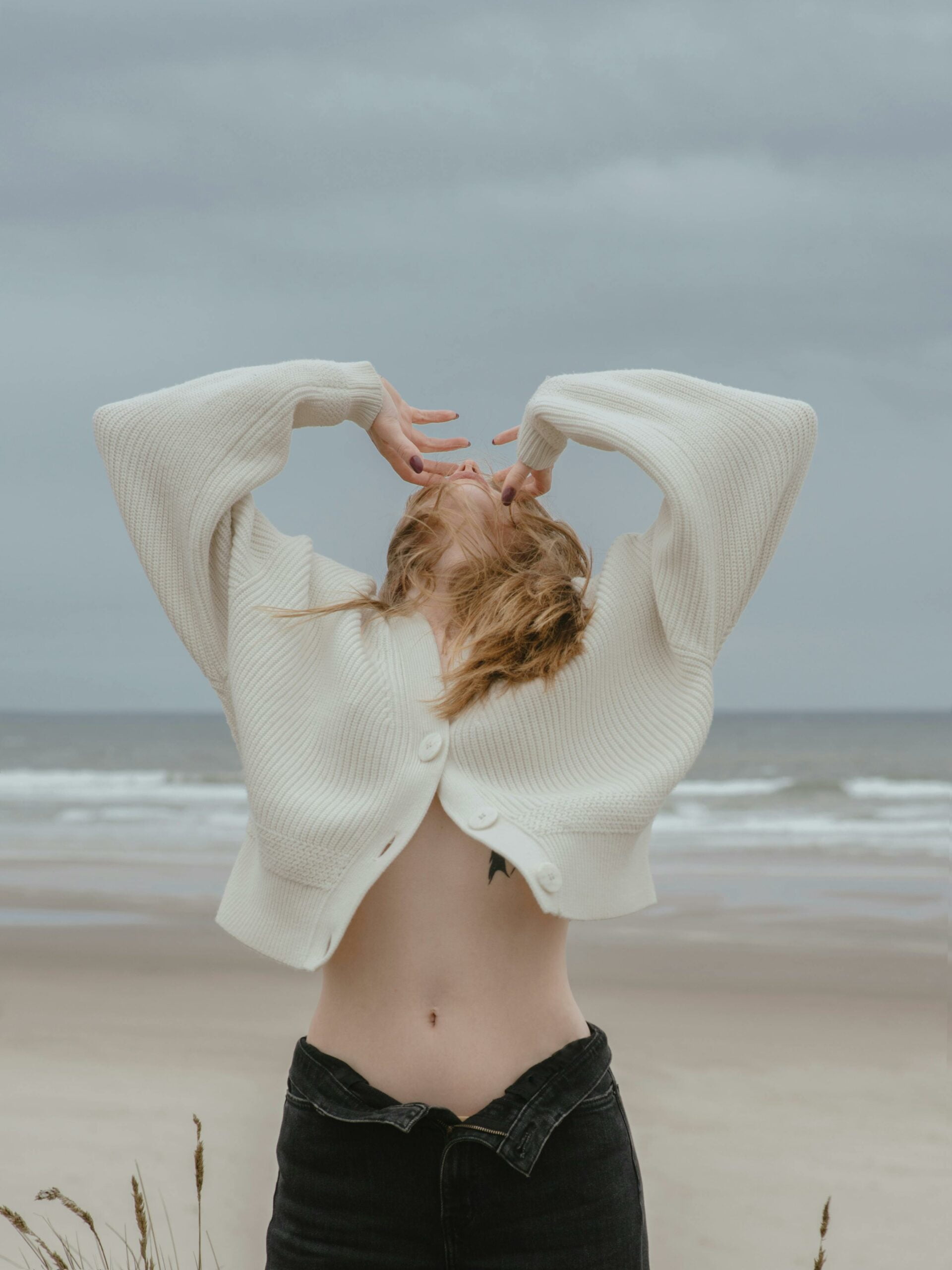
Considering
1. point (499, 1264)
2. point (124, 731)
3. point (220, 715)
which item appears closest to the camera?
point (499, 1264)

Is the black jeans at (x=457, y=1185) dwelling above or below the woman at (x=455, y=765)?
below

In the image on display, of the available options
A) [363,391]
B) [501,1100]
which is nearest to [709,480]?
[363,391]

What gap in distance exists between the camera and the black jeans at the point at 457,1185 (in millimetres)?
1735

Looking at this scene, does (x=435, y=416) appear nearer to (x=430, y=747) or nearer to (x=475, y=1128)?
(x=430, y=747)

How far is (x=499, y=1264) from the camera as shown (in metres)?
1.73

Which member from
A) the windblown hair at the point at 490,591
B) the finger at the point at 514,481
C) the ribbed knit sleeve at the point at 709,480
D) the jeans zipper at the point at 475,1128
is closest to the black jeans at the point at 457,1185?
the jeans zipper at the point at 475,1128

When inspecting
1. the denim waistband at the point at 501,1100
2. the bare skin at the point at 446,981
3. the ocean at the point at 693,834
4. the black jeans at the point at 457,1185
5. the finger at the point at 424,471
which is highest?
the finger at the point at 424,471

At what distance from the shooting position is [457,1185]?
173cm

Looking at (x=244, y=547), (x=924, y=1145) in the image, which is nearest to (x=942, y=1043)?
(x=924, y=1145)

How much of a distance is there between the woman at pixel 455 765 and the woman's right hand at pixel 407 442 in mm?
146

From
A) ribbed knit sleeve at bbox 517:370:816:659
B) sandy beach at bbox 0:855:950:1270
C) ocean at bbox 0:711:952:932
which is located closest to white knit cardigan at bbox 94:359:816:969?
ribbed knit sleeve at bbox 517:370:816:659

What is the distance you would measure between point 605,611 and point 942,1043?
4294 millimetres

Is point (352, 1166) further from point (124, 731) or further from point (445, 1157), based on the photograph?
point (124, 731)

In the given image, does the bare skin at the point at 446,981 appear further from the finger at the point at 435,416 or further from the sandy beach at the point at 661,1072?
the sandy beach at the point at 661,1072
